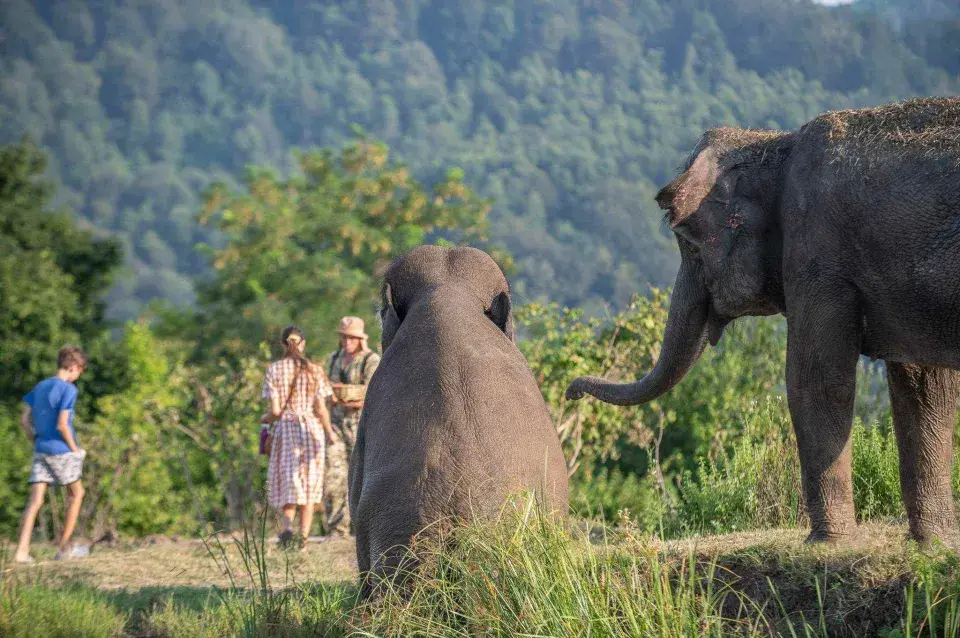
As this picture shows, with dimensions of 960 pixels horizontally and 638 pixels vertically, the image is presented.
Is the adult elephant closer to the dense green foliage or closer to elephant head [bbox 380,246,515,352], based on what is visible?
elephant head [bbox 380,246,515,352]

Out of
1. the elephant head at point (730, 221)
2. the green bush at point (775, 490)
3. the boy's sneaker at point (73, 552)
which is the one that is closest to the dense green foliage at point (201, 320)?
the boy's sneaker at point (73, 552)

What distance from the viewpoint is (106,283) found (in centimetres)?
2817

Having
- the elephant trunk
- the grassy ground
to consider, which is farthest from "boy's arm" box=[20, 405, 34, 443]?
the elephant trunk

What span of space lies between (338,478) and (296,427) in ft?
4.94

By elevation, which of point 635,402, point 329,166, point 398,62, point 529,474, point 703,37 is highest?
point 398,62

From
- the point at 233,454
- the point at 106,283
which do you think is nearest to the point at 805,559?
the point at 233,454

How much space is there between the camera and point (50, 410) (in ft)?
40.0

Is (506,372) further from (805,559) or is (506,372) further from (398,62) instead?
(398,62)

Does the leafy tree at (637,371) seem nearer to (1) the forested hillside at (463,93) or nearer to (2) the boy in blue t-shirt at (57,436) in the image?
(2) the boy in blue t-shirt at (57,436)

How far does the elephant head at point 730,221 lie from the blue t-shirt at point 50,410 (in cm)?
805

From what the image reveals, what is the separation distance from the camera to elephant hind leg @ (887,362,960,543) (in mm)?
5895

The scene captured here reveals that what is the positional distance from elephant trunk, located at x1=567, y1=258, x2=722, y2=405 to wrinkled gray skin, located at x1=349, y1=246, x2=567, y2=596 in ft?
2.45

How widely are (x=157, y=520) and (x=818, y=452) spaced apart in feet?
56.5

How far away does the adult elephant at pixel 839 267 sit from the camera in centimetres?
509
